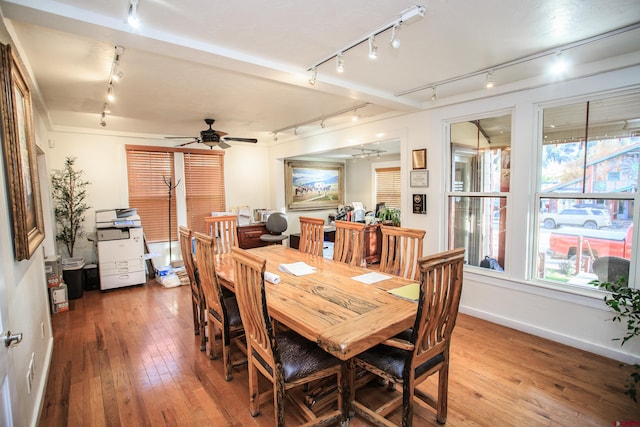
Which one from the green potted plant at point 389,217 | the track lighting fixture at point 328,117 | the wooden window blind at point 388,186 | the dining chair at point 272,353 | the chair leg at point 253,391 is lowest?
the chair leg at point 253,391

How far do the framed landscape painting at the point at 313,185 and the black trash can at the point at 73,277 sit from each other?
3.73 metres

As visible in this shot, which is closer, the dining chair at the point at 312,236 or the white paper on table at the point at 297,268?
the white paper on table at the point at 297,268

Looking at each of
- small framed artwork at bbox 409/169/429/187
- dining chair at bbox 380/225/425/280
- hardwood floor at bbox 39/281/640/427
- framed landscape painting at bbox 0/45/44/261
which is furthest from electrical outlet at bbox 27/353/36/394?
small framed artwork at bbox 409/169/429/187

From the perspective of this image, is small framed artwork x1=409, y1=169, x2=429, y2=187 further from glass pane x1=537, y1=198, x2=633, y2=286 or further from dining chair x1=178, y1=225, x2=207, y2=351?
dining chair x1=178, y1=225, x2=207, y2=351

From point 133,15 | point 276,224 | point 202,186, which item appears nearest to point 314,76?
point 133,15

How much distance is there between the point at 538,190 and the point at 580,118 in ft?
2.30

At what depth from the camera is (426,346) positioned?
1.74m

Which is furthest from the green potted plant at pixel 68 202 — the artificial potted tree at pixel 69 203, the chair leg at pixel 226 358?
the chair leg at pixel 226 358

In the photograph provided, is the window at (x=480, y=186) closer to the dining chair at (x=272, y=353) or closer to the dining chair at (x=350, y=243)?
the dining chair at (x=350, y=243)

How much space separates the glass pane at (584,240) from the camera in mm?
2641

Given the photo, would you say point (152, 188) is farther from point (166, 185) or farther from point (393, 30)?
point (393, 30)

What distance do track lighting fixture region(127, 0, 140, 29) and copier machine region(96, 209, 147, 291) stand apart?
3.65 meters

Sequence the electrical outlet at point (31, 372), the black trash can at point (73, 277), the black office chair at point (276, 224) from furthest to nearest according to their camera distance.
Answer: the black office chair at point (276, 224)
the black trash can at point (73, 277)
the electrical outlet at point (31, 372)

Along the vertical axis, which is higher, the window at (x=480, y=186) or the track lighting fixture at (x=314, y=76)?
the track lighting fixture at (x=314, y=76)
